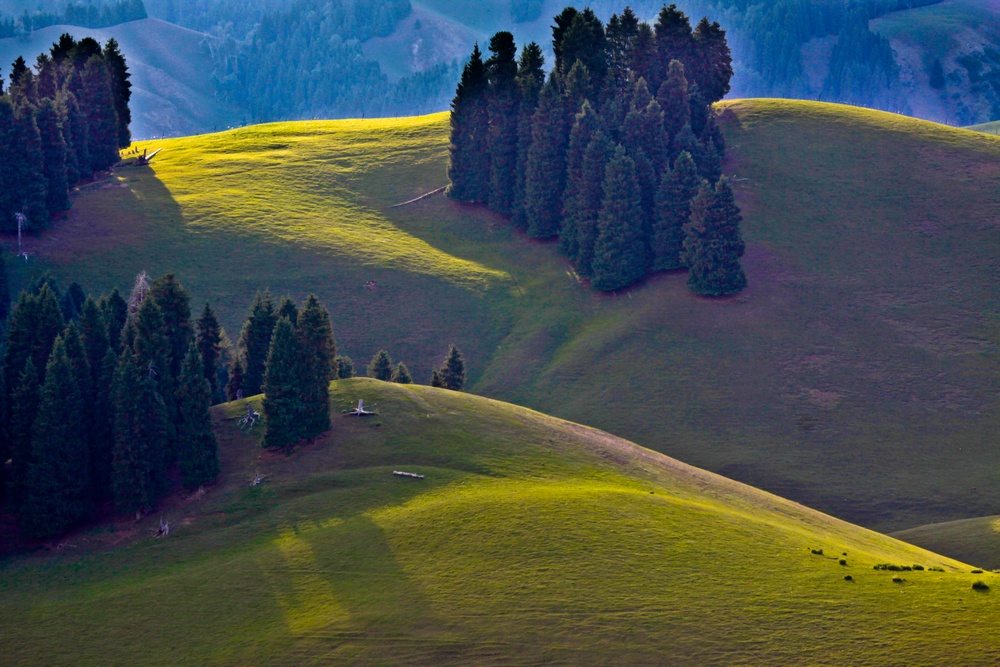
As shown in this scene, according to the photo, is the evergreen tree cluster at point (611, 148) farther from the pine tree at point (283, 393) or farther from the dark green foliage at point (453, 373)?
the pine tree at point (283, 393)

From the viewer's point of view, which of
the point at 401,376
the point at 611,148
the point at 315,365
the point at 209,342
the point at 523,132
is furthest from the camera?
the point at 523,132

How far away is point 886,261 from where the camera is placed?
11888 centimetres

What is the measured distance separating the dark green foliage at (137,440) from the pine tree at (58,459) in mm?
2186

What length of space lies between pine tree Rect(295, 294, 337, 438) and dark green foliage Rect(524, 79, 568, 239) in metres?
59.8

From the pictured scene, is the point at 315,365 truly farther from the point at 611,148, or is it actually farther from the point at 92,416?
the point at 611,148

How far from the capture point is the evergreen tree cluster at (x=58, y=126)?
402 feet

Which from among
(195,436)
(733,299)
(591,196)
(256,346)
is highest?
(591,196)

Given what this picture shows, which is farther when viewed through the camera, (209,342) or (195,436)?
(209,342)

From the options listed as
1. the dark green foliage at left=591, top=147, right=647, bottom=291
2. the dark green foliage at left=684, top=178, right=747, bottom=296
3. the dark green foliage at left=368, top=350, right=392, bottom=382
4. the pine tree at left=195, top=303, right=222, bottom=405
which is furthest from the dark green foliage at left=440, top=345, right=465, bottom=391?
the dark green foliage at left=684, top=178, right=747, bottom=296

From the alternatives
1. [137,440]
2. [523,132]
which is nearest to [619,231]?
[523,132]

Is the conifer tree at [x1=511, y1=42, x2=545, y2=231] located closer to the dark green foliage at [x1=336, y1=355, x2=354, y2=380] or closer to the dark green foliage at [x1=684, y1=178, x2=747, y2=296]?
the dark green foliage at [x1=684, y1=178, x2=747, y2=296]

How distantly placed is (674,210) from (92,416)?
230 ft

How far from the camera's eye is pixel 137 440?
220ft

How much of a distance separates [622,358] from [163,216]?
62222 millimetres
